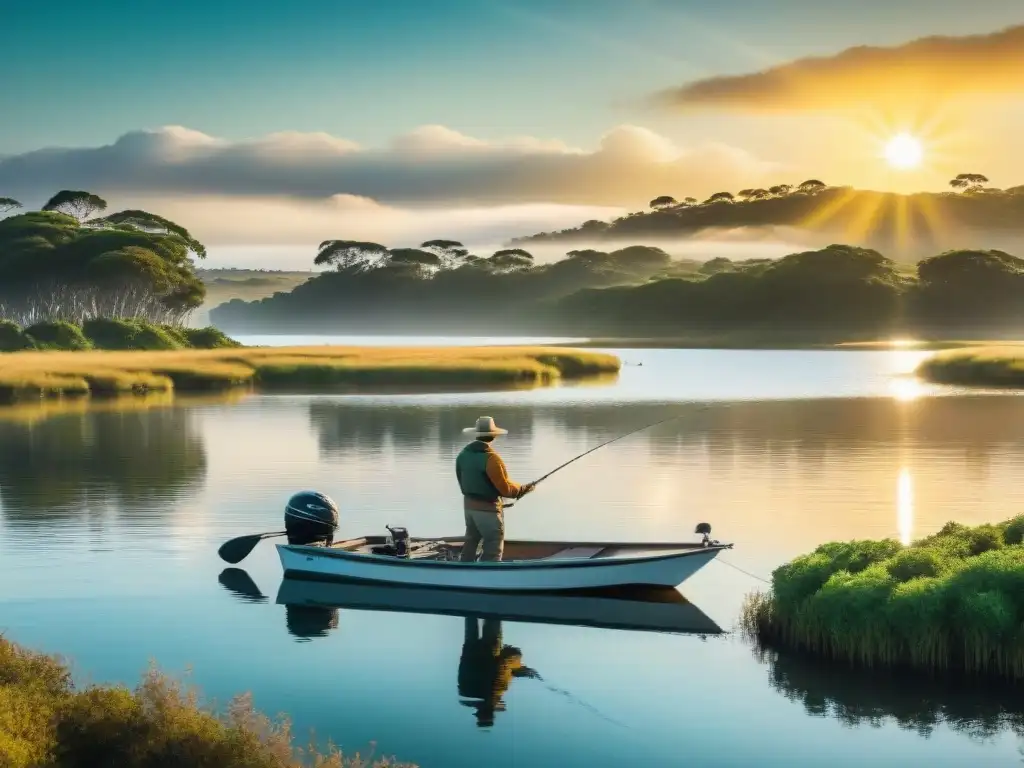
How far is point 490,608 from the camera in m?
22.1

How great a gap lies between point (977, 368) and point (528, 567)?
78.3m

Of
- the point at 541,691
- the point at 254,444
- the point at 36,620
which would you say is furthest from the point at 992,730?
the point at 254,444

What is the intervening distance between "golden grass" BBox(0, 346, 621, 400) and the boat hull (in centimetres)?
5399

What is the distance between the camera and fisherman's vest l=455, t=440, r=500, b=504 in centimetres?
2200

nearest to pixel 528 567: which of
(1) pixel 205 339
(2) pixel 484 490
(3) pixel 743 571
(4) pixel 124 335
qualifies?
(2) pixel 484 490

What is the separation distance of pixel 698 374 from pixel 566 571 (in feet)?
295

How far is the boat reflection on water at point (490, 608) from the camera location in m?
20.2

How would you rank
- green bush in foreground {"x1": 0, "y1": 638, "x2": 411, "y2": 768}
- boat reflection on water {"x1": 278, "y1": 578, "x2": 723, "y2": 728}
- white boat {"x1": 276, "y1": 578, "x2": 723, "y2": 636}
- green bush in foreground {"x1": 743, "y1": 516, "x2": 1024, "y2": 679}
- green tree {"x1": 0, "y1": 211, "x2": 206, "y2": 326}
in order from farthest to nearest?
green tree {"x1": 0, "y1": 211, "x2": 206, "y2": 326}, white boat {"x1": 276, "y1": 578, "x2": 723, "y2": 636}, boat reflection on water {"x1": 278, "y1": 578, "x2": 723, "y2": 728}, green bush in foreground {"x1": 743, "y1": 516, "x2": 1024, "y2": 679}, green bush in foreground {"x1": 0, "y1": 638, "x2": 411, "y2": 768}

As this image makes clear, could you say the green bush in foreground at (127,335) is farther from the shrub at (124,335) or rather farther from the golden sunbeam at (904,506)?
the golden sunbeam at (904,506)

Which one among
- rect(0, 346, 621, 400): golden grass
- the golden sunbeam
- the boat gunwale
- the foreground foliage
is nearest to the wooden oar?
the boat gunwale

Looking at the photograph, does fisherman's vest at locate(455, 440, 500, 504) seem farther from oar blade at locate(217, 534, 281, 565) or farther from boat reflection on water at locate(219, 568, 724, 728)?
oar blade at locate(217, 534, 281, 565)

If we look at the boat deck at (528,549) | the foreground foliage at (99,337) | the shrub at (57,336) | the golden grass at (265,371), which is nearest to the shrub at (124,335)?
the foreground foliage at (99,337)

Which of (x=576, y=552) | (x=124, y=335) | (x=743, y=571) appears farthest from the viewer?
(x=124, y=335)

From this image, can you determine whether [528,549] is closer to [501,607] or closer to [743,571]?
[501,607]
